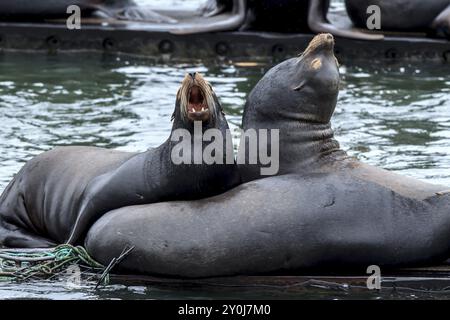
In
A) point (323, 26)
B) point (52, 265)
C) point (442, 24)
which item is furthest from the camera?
point (323, 26)

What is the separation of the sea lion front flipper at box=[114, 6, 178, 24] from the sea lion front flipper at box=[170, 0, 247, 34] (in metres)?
0.53

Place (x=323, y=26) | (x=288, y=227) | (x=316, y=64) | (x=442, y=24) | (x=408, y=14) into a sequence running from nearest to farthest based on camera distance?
(x=288, y=227) → (x=316, y=64) → (x=442, y=24) → (x=323, y=26) → (x=408, y=14)

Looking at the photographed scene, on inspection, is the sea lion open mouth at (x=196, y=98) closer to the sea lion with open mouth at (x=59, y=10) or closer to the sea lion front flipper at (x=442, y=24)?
the sea lion front flipper at (x=442, y=24)

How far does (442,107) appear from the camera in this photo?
37.0 feet

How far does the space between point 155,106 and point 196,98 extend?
4801 mm

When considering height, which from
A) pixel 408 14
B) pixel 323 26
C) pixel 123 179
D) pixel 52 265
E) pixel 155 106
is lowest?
pixel 52 265

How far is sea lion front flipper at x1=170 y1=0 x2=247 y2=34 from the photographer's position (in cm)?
1339

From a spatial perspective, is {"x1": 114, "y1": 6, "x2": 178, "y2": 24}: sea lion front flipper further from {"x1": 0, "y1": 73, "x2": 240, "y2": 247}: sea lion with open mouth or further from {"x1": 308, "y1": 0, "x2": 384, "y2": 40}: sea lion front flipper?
{"x1": 0, "y1": 73, "x2": 240, "y2": 247}: sea lion with open mouth

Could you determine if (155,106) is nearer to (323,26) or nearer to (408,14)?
(323,26)

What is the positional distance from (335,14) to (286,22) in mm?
1472

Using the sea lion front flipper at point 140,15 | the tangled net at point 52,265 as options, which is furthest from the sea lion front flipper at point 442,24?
the tangled net at point 52,265

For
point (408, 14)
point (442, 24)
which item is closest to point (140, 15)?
point (408, 14)

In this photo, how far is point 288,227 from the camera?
251 inches

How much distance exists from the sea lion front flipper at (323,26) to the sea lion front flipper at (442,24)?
56cm
